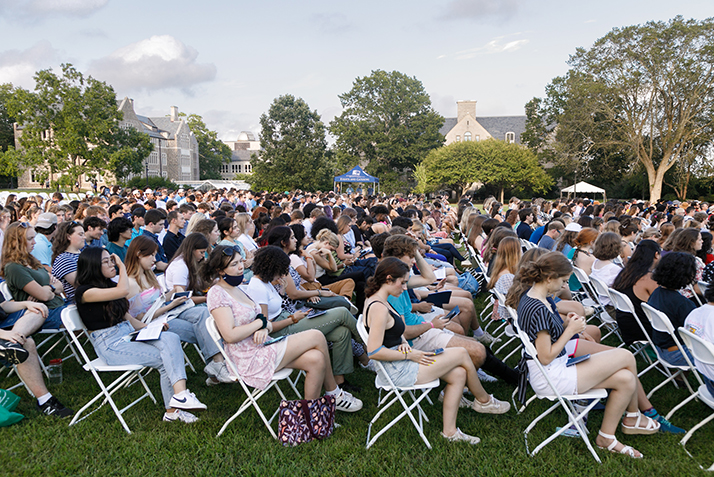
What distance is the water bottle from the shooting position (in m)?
4.73

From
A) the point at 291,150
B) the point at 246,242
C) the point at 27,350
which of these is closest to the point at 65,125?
the point at 291,150

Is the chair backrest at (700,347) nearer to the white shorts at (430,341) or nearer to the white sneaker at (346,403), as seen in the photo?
the white shorts at (430,341)

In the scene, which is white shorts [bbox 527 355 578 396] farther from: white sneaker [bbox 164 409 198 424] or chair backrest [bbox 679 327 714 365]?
white sneaker [bbox 164 409 198 424]

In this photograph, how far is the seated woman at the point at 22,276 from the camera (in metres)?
4.48

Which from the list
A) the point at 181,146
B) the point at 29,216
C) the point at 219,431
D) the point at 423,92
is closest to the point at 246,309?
the point at 219,431

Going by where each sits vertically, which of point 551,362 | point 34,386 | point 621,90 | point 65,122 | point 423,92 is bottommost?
point 34,386

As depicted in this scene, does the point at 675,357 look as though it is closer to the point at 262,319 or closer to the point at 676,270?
the point at 676,270

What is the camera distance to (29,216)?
8.38 m

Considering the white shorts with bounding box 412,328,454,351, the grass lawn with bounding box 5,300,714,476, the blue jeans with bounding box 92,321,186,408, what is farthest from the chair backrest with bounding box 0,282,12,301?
the white shorts with bounding box 412,328,454,351

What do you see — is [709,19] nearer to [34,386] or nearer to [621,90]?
[621,90]

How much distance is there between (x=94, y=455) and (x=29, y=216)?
21.1 feet

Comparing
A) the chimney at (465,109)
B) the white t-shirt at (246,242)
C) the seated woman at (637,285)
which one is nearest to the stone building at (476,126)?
the chimney at (465,109)

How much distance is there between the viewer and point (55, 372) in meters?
4.75

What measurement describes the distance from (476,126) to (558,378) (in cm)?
6737
